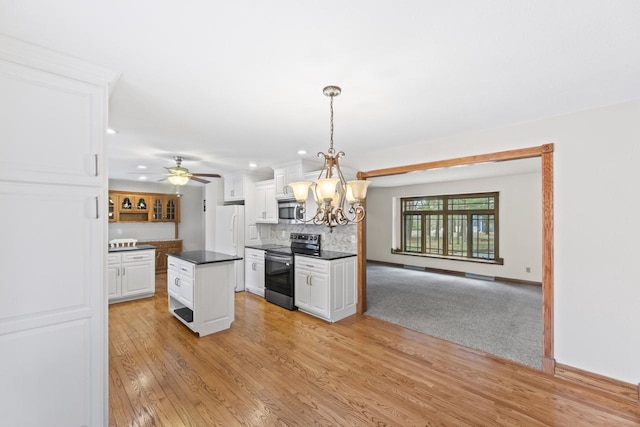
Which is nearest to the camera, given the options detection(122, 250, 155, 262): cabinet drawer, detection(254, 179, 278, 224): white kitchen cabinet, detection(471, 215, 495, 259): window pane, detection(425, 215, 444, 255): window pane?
detection(122, 250, 155, 262): cabinet drawer

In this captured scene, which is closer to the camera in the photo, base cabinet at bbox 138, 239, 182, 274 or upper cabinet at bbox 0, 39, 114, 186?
upper cabinet at bbox 0, 39, 114, 186

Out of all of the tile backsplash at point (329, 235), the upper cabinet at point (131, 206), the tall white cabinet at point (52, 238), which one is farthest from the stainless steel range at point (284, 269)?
the upper cabinet at point (131, 206)

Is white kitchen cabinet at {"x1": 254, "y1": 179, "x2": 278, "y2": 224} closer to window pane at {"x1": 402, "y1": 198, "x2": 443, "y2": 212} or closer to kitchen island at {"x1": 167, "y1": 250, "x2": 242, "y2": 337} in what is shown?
kitchen island at {"x1": 167, "y1": 250, "x2": 242, "y2": 337}

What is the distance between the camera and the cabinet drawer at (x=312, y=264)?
157 inches

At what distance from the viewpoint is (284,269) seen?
4.52 metres

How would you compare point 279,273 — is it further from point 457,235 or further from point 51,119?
point 457,235

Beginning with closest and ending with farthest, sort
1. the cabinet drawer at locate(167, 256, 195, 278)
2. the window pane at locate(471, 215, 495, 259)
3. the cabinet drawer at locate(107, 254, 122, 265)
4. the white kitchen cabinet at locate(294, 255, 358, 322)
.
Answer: the cabinet drawer at locate(167, 256, 195, 278) → the white kitchen cabinet at locate(294, 255, 358, 322) → the cabinet drawer at locate(107, 254, 122, 265) → the window pane at locate(471, 215, 495, 259)

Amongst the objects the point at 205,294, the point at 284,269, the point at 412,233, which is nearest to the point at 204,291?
the point at 205,294

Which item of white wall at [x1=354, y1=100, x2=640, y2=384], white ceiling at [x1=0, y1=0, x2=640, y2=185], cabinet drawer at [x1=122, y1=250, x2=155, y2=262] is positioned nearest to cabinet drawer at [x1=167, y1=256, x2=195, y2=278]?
cabinet drawer at [x1=122, y1=250, x2=155, y2=262]

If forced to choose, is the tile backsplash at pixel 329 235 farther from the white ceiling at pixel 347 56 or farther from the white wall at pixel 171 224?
the white wall at pixel 171 224

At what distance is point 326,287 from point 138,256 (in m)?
3.40

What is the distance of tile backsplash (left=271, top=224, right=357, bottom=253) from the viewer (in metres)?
4.54

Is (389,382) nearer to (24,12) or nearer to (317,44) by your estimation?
(317,44)

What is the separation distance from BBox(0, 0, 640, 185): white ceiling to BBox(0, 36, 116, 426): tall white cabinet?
0.22 metres
